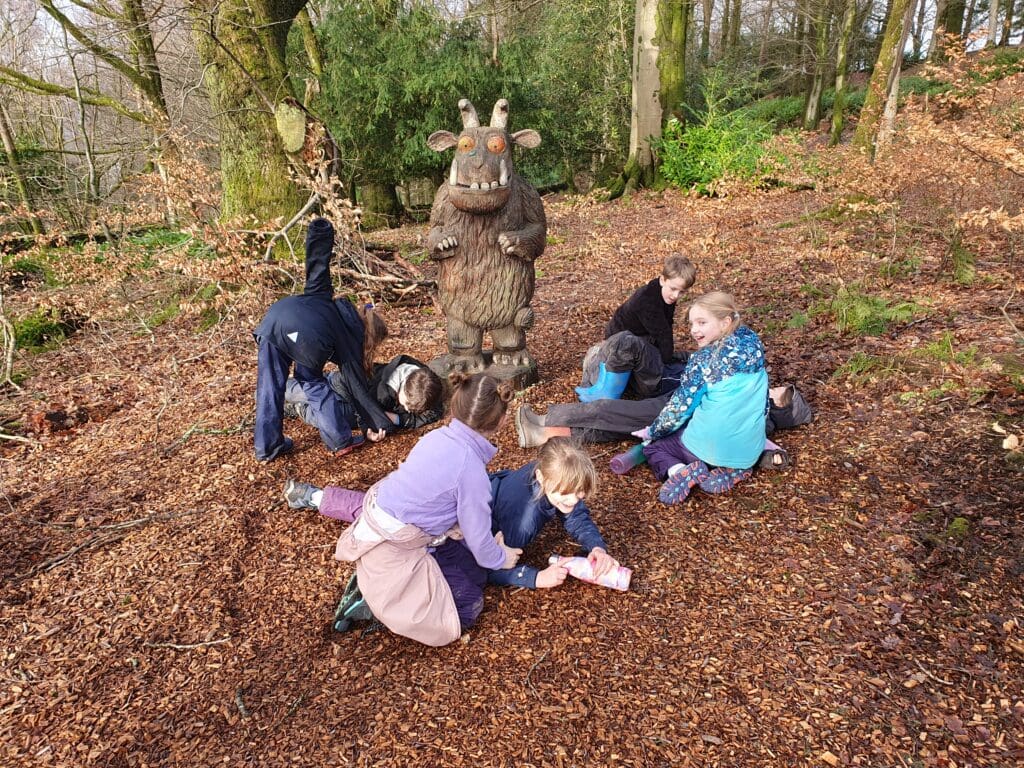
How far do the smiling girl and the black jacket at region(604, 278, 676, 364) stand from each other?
801 millimetres

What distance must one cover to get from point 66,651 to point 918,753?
3148 mm

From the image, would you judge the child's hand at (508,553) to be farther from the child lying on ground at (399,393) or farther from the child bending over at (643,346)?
the child bending over at (643,346)

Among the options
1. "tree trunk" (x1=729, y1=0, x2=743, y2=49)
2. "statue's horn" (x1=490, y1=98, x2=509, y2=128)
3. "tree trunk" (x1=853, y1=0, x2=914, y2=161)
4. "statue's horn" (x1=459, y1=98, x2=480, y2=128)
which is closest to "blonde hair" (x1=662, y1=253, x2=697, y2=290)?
"statue's horn" (x1=490, y1=98, x2=509, y2=128)

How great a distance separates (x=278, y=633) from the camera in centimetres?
250

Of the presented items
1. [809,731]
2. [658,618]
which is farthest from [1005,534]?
[658,618]

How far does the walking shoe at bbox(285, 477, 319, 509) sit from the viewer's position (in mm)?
3172

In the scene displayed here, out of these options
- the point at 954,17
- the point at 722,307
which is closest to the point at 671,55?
the point at 722,307

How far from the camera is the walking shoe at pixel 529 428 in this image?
375 centimetres

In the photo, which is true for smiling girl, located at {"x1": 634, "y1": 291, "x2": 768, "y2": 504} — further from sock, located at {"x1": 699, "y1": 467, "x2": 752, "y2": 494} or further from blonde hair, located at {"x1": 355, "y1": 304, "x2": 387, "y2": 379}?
blonde hair, located at {"x1": 355, "y1": 304, "x2": 387, "y2": 379}

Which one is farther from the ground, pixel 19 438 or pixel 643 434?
pixel 643 434

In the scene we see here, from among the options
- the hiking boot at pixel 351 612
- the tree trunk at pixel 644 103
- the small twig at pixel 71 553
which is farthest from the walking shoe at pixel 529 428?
the tree trunk at pixel 644 103

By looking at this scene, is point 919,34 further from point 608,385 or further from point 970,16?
point 608,385

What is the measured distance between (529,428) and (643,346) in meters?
0.89

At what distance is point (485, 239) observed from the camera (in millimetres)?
3967
